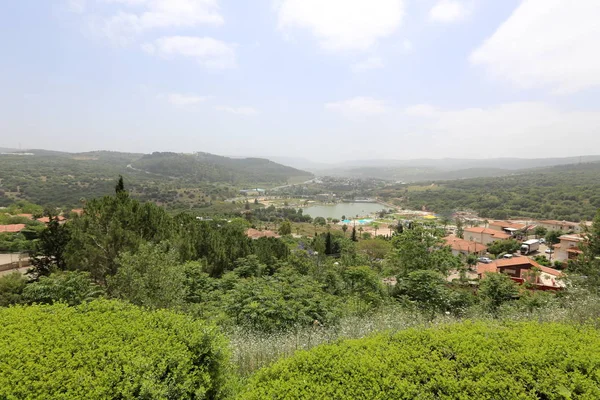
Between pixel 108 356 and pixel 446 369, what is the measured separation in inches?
140

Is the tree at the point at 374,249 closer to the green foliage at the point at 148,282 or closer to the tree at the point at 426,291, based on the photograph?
the tree at the point at 426,291

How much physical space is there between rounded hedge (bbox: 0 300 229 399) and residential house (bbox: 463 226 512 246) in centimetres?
5195

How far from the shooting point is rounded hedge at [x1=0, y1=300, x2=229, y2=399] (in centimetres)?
279

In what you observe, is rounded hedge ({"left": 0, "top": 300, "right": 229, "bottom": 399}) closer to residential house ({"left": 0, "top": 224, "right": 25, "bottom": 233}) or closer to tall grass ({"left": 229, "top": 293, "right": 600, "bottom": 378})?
tall grass ({"left": 229, "top": 293, "right": 600, "bottom": 378})

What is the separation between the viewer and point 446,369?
307cm

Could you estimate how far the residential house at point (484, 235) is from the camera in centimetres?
4644

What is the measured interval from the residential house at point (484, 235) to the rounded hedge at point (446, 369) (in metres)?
50.0

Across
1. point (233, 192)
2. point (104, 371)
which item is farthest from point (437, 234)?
point (233, 192)

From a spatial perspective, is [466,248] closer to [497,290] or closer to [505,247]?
[505,247]

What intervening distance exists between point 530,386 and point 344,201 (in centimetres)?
12123

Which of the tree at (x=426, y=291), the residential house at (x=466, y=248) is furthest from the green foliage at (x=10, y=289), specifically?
the residential house at (x=466, y=248)

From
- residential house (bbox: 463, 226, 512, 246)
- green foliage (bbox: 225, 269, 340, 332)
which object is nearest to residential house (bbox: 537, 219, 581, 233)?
residential house (bbox: 463, 226, 512, 246)

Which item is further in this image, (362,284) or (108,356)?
(362,284)

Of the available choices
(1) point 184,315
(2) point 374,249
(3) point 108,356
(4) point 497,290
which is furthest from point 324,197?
(3) point 108,356
